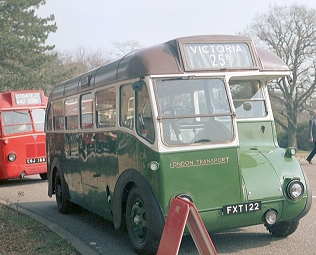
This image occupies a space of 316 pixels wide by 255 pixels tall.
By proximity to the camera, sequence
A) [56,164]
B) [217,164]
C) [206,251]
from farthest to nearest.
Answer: [56,164], [217,164], [206,251]

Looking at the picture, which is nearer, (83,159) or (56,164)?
(83,159)

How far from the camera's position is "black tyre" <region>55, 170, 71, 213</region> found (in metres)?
10.6

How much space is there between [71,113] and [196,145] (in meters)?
4.00

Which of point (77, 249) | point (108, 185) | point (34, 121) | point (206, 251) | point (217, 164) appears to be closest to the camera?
point (206, 251)

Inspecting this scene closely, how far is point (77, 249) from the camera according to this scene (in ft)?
23.6

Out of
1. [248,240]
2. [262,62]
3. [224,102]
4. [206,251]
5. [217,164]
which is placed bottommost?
[248,240]

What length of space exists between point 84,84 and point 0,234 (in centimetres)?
273

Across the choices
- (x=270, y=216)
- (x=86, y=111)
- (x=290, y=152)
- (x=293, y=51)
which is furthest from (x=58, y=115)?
(x=293, y=51)

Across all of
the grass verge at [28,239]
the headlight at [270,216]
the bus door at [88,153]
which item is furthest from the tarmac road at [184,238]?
the bus door at [88,153]

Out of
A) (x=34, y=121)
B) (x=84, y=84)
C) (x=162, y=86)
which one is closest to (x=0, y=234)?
(x=84, y=84)

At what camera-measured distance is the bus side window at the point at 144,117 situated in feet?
21.3

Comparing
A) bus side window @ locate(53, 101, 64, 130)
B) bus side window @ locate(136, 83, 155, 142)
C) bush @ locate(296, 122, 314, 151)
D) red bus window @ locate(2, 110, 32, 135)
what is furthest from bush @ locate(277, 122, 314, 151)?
bus side window @ locate(136, 83, 155, 142)

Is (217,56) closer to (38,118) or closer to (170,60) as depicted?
(170,60)

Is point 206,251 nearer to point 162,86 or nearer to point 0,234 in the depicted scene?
point 162,86
